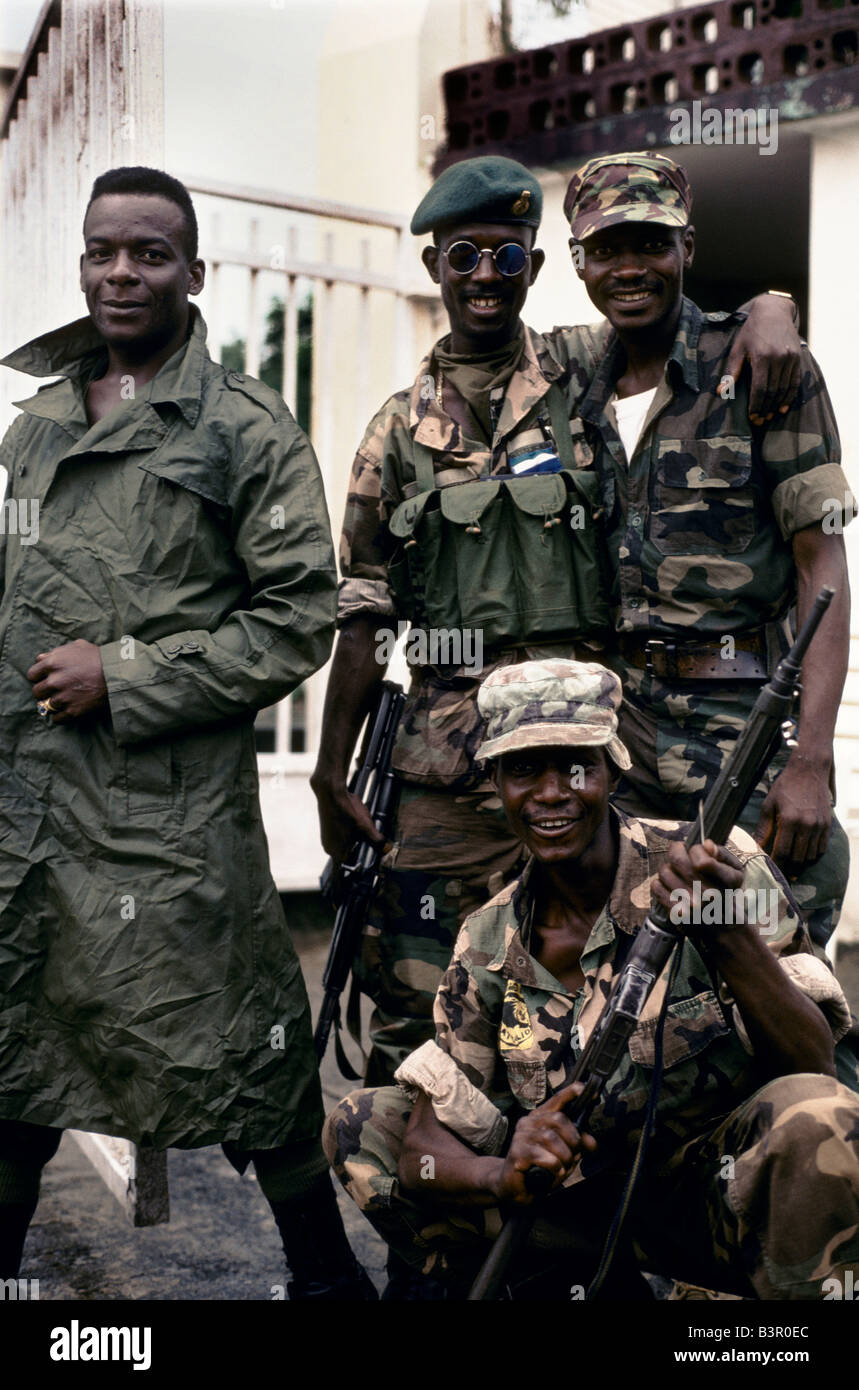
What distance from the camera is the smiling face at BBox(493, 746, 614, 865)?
2.48 meters

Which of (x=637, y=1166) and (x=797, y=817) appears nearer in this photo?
(x=637, y=1166)

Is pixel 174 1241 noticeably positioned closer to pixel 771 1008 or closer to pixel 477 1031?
pixel 477 1031

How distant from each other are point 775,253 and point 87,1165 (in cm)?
527

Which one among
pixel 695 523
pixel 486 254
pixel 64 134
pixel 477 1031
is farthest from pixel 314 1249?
pixel 64 134

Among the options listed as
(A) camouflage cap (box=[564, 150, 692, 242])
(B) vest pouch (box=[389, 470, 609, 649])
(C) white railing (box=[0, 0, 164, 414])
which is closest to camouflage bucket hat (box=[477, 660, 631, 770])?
(B) vest pouch (box=[389, 470, 609, 649])

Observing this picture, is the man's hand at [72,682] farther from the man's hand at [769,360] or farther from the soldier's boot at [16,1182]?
the man's hand at [769,360]

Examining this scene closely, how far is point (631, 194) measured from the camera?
3.00 meters

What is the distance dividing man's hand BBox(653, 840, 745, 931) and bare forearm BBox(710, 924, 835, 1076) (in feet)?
0.17

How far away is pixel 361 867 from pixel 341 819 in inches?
4.7

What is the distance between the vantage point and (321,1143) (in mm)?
3004

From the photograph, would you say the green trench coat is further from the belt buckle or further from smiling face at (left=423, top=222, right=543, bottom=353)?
the belt buckle

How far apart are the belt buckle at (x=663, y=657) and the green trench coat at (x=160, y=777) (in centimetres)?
65

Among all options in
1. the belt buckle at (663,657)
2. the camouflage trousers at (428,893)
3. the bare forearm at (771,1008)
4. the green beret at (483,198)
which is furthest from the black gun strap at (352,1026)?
the green beret at (483,198)

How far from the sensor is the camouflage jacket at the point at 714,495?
298cm
